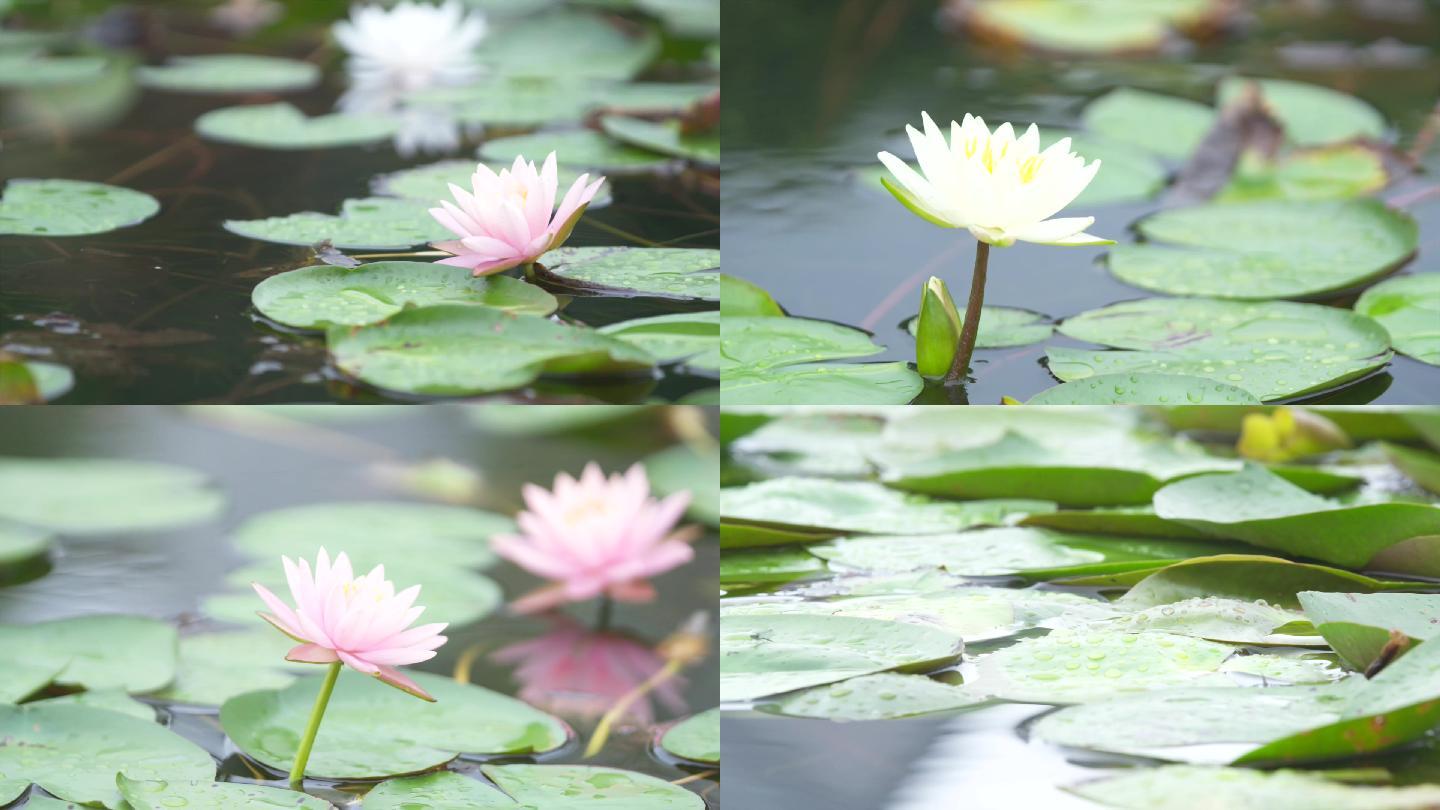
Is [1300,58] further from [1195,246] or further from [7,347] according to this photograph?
[7,347]

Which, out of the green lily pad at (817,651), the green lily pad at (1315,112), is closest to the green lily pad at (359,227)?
the green lily pad at (817,651)

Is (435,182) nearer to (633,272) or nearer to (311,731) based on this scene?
(633,272)

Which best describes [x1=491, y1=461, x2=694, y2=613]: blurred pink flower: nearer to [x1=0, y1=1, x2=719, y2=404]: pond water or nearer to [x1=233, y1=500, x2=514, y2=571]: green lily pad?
[x1=233, y1=500, x2=514, y2=571]: green lily pad

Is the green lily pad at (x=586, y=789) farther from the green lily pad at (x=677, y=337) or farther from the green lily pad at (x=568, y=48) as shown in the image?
the green lily pad at (x=568, y=48)

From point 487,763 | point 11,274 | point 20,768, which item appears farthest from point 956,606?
point 11,274

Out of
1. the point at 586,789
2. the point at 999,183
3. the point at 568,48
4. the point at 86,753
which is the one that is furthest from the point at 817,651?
the point at 568,48
